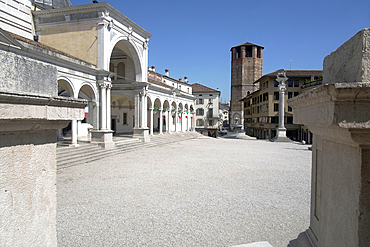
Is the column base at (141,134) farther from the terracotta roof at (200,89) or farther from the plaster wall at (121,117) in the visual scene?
the terracotta roof at (200,89)

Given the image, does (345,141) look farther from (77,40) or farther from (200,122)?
(200,122)

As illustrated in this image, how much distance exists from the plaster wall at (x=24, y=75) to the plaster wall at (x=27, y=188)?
0.42 meters

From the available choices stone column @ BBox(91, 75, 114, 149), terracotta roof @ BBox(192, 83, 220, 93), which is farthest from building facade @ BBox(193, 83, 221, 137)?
stone column @ BBox(91, 75, 114, 149)

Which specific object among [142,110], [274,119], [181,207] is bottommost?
[181,207]

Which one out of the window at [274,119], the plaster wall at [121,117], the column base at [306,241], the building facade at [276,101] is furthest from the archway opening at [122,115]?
the column base at [306,241]

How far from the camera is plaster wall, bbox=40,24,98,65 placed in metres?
16.3

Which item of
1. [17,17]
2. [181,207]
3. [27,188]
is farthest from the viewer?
[17,17]

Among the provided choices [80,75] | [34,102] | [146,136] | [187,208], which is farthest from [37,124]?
[146,136]

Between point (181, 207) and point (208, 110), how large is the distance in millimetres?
50227

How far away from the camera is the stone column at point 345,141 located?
164 centimetres

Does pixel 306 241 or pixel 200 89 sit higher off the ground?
pixel 200 89

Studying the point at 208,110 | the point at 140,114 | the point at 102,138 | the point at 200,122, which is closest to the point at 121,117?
the point at 140,114

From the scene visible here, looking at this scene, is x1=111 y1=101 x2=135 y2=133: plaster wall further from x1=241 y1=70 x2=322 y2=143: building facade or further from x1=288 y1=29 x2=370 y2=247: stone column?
x1=288 y1=29 x2=370 y2=247: stone column

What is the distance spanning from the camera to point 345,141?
1871 mm
